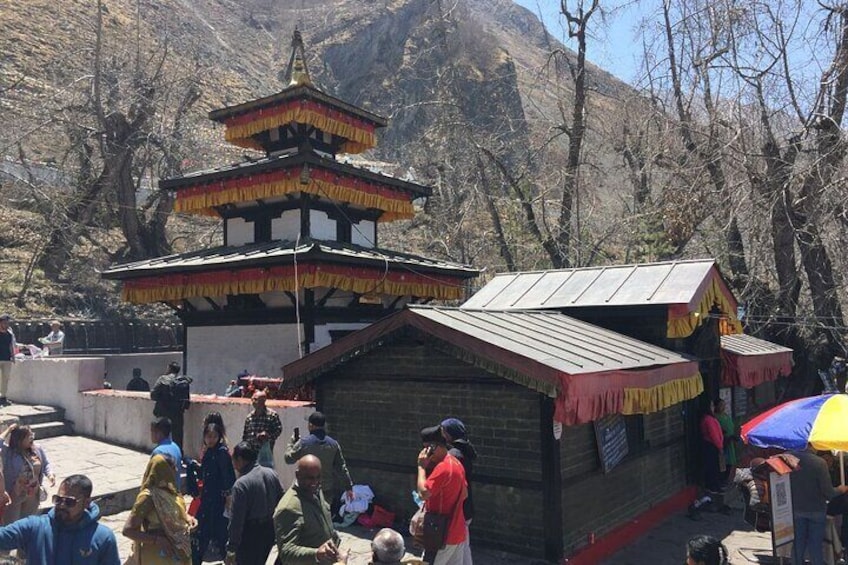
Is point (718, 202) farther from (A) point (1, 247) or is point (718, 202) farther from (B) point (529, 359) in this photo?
(A) point (1, 247)

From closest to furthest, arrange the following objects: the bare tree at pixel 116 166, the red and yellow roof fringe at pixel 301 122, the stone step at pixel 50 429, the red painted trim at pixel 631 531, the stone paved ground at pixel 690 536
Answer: the red painted trim at pixel 631 531 < the stone paved ground at pixel 690 536 < the stone step at pixel 50 429 < the red and yellow roof fringe at pixel 301 122 < the bare tree at pixel 116 166

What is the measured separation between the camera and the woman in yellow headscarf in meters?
5.08

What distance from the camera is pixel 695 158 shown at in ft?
62.2

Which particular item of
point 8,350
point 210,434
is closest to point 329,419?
point 210,434

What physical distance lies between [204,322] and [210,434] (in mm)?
10244

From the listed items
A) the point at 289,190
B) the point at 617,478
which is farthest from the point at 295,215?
the point at 617,478

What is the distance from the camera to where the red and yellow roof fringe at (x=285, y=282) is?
46.1 feet

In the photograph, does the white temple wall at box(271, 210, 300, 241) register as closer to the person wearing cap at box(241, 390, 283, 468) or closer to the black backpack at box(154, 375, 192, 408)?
the black backpack at box(154, 375, 192, 408)

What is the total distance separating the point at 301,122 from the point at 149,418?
8.17m

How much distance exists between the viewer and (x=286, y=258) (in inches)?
546

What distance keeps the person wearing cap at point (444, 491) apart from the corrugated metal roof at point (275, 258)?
329 inches

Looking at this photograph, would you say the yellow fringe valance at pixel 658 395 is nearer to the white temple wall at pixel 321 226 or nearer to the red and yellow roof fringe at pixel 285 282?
the red and yellow roof fringe at pixel 285 282

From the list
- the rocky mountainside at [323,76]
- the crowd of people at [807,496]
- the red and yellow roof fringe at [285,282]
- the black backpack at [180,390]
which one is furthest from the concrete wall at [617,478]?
the rocky mountainside at [323,76]

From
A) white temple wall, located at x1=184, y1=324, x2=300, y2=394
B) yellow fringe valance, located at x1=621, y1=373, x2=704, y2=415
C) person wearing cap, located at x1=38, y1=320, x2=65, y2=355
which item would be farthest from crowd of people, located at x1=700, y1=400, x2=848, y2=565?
person wearing cap, located at x1=38, y1=320, x2=65, y2=355
